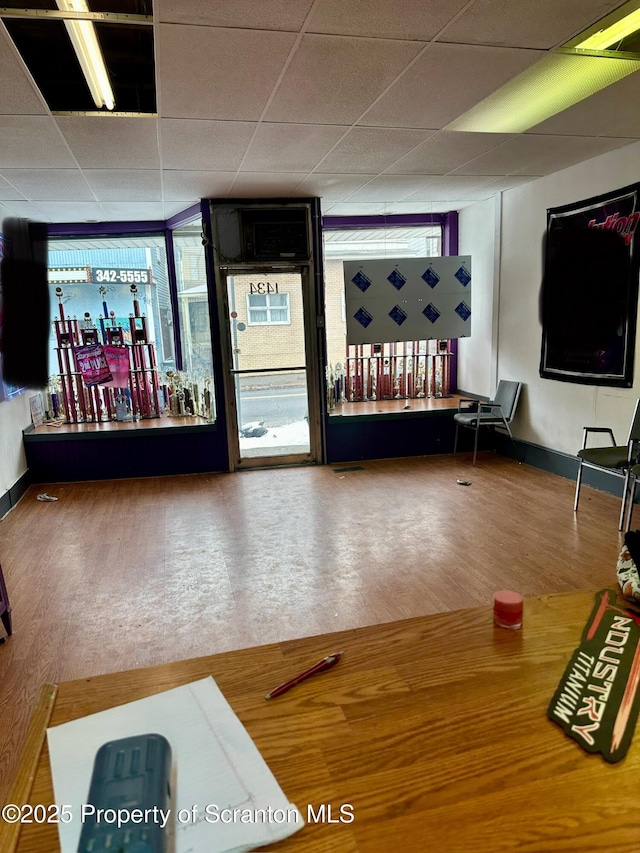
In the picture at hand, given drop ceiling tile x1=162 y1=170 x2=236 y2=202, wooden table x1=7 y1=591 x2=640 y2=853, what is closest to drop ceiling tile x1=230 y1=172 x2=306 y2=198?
drop ceiling tile x1=162 y1=170 x2=236 y2=202

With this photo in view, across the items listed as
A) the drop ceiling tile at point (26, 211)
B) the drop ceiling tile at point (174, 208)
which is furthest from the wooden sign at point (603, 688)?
the drop ceiling tile at point (26, 211)

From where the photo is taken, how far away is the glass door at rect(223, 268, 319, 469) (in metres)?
5.80

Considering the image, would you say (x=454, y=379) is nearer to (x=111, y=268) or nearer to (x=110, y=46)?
(x=111, y=268)

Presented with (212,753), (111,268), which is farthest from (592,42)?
(111,268)

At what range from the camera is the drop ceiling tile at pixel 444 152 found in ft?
12.6

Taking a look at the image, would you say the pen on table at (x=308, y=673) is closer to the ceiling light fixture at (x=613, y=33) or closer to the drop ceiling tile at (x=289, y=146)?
the ceiling light fixture at (x=613, y=33)

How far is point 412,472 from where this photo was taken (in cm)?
569

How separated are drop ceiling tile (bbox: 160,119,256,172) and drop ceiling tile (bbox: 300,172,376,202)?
823 mm

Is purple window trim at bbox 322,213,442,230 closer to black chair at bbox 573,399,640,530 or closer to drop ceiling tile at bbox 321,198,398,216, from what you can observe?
drop ceiling tile at bbox 321,198,398,216

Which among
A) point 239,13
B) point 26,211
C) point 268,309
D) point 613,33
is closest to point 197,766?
point 239,13

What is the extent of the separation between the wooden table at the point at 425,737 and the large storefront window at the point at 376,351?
512 cm

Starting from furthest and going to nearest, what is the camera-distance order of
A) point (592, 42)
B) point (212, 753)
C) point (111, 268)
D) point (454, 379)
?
point (454, 379)
point (111, 268)
point (592, 42)
point (212, 753)

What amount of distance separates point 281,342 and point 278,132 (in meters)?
2.52

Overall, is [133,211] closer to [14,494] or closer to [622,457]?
[14,494]
